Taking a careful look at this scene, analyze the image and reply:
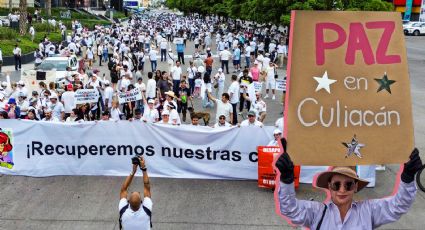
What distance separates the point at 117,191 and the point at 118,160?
103 cm

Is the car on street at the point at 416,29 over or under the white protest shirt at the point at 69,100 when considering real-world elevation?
over

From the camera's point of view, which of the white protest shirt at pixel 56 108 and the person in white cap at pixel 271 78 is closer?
the white protest shirt at pixel 56 108

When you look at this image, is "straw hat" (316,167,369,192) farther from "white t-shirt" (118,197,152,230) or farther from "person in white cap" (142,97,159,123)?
"person in white cap" (142,97,159,123)

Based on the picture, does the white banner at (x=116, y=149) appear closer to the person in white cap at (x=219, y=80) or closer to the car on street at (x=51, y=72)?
the person in white cap at (x=219, y=80)

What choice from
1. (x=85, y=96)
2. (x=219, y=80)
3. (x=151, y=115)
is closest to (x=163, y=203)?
(x=151, y=115)

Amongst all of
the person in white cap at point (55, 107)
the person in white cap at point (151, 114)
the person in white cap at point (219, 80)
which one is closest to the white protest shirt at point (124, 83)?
the person in white cap at point (55, 107)

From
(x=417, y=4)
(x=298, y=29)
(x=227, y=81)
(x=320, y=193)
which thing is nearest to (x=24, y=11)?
(x=227, y=81)

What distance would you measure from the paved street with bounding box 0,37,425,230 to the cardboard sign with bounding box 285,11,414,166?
493 centimetres

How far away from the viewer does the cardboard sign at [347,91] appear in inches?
135

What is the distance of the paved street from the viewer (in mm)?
8289

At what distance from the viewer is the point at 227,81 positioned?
24578mm

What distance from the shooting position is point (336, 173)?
3414 millimetres

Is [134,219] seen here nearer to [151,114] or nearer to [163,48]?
[151,114]

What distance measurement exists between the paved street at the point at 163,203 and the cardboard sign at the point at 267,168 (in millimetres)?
169
